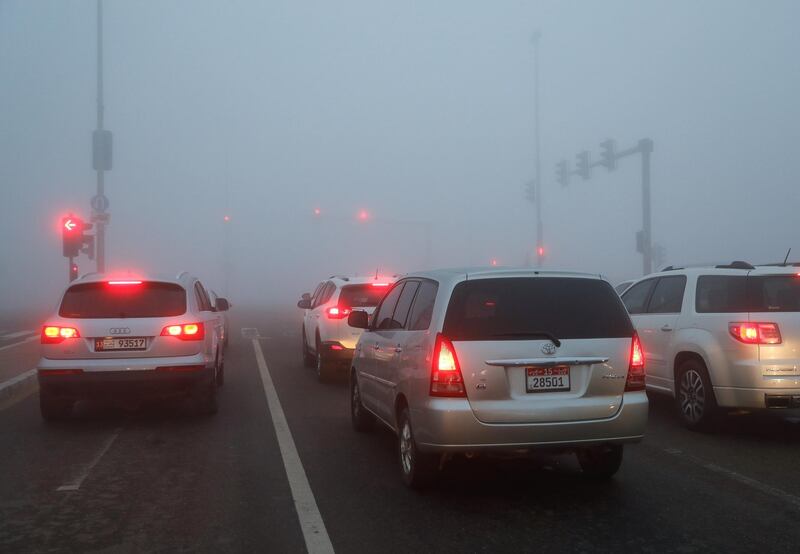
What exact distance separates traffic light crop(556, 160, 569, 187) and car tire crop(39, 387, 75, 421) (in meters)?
20.1

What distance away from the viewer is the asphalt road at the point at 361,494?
4.73 metres

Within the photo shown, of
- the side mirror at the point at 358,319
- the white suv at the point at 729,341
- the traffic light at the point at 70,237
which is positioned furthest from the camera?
the traffic light at the point at 70,237

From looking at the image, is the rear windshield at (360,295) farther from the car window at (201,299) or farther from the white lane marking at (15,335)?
the white lane marking at (15,335)

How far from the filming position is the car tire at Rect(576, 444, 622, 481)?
6.03 m

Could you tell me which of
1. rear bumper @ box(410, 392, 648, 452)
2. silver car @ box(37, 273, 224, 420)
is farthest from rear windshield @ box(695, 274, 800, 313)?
silver car @ box(37, 273, 224, 420)

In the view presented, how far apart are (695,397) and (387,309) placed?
3.48 meters

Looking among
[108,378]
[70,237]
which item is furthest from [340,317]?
[70,237]

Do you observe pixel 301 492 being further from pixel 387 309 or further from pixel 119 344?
pixel 119 344

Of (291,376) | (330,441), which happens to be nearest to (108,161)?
(291,376)

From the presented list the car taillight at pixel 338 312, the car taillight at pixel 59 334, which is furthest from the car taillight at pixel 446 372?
the car taillight at pixel 338 312

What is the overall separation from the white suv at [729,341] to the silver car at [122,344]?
17.5 feet

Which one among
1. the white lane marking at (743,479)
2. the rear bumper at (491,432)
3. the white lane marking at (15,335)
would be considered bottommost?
the white lane marking at (15,335)

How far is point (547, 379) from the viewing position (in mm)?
5477

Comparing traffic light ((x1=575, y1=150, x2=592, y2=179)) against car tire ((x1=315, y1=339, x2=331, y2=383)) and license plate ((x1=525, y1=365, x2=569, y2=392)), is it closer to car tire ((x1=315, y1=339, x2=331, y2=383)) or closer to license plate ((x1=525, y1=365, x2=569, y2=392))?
car tire ((x1=315, y1=339, x2=331, y2=383))
